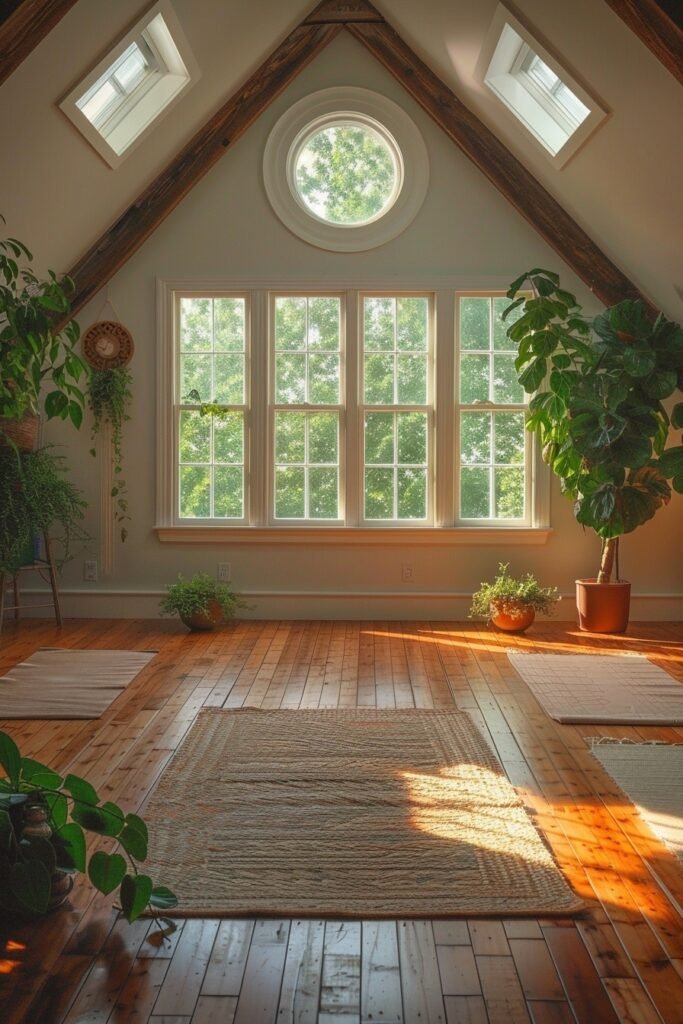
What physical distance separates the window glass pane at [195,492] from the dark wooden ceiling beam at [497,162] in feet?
8.77

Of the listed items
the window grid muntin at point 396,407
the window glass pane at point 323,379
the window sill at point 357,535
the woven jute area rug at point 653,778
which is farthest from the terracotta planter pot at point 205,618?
the woven jute area rug at point 653,778

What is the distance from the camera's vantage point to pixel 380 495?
6.66m

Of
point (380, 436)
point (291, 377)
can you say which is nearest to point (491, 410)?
point (380, 436)

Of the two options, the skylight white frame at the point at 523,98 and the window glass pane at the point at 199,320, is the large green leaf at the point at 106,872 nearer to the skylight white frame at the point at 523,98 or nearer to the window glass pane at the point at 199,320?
the skylight white frame at the point at 523,98

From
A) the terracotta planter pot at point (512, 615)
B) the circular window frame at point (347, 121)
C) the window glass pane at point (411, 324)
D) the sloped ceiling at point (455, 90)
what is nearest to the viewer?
the sloped ceiling at point (455, 90)

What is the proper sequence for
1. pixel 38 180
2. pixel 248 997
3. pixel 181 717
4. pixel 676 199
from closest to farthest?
pixel 248 997
pixel 181 717
pixel 676 199
pixel 38 180

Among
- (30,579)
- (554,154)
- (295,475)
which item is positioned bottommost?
(30,579)

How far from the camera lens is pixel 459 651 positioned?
18.3ft

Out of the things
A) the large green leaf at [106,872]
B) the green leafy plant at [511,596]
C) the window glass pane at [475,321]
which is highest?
the window glass pane at [475,321]

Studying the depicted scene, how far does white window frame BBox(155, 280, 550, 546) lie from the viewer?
6535 mm

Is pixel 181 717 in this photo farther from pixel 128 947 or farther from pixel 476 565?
pixel 476 565

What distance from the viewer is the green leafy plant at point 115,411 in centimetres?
645

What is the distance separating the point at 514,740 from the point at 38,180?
3.73 meters

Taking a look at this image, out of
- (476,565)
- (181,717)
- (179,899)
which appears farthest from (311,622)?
(179,899)
